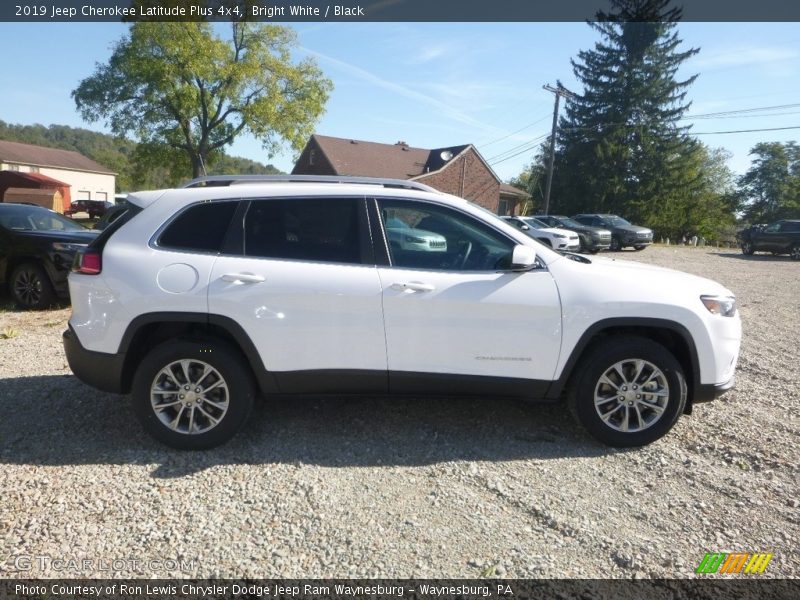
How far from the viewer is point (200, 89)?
1117 inches

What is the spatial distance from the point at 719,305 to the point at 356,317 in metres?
2.53

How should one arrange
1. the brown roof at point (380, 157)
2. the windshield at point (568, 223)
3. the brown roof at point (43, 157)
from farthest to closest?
the brown roof at point (43, 157) → the brown roof at point (380, 157) → the windshield at point (568, 223)

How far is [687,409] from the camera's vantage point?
370 centimetres

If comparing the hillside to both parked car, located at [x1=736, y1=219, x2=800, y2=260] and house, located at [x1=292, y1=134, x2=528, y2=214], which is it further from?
parked car, located at [x1=736, y1=219, x2=800, y2=260]

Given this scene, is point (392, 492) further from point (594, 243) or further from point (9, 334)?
point (594, 243)

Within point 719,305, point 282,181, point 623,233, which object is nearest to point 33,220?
point 282,181

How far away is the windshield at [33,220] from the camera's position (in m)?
7.65

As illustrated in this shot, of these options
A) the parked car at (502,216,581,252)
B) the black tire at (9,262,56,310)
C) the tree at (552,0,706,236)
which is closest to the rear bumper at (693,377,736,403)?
the black tire at (9,262,56,310)

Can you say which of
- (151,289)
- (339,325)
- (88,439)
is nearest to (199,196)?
(151,289)

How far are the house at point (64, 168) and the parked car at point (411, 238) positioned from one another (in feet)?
191

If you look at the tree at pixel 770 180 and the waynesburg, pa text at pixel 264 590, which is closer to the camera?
the waynesburg, pa text at pixel 264 590

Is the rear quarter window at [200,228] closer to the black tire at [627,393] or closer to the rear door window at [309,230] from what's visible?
the rear door window at [309,230]

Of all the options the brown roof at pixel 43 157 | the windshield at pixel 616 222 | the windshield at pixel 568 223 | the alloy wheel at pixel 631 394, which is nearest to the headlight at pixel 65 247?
the alloy wheel at pixel 631 394

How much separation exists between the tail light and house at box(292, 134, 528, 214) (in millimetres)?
36310
